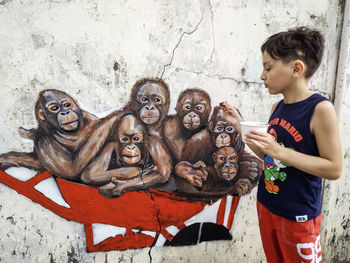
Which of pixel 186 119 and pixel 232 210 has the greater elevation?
pixel 186 119

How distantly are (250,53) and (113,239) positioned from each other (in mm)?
1685

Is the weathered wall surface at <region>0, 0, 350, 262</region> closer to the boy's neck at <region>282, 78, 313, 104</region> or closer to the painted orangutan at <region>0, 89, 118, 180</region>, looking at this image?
the painted orangutan at <region>0, 89, 118, 180</region>

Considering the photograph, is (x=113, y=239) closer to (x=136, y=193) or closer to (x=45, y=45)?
(x=136, y=193)

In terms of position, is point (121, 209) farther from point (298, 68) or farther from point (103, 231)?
point (298, 68)

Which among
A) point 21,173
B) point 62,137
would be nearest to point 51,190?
point 21,173

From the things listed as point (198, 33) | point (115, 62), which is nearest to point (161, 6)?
point (198, 33)

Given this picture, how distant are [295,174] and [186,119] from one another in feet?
2.83

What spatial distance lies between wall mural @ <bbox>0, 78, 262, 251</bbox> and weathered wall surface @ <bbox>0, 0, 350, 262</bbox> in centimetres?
7

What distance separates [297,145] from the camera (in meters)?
1.19

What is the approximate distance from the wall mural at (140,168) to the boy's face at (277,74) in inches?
25.5

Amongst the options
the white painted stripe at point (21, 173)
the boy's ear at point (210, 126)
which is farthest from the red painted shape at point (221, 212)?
the white painted stripe at point (21, 173)

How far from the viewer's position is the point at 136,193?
73.2 inches

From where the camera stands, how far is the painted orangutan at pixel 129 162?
178cm

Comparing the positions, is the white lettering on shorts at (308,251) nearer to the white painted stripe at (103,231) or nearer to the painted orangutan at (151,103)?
the painted orangutan at (151,103)
